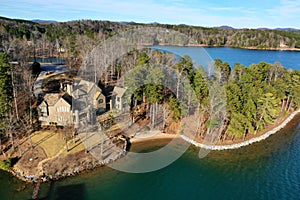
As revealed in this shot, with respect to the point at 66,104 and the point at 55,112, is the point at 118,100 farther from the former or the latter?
the point at 55,112

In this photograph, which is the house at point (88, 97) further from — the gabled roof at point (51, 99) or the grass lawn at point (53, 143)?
the grass lawn at point (53, 143)

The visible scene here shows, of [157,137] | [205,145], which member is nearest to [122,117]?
[157,137]

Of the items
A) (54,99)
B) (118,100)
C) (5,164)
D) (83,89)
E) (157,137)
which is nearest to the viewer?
(5,164)

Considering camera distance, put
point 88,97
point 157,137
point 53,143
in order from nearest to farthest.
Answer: point 53,143 < point 157,137 < point 88,97

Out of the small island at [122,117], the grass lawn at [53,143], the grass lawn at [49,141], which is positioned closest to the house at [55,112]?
the small island at [122,117]

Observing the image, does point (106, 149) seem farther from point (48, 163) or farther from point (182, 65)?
point (182, 65)

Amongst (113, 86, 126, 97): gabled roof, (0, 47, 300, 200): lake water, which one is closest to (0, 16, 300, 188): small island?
(113, 86, 126, 97): gabled roof

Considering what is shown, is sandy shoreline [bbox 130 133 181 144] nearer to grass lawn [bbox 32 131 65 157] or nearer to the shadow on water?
grass lawn [bbox 32 131 65 157]
